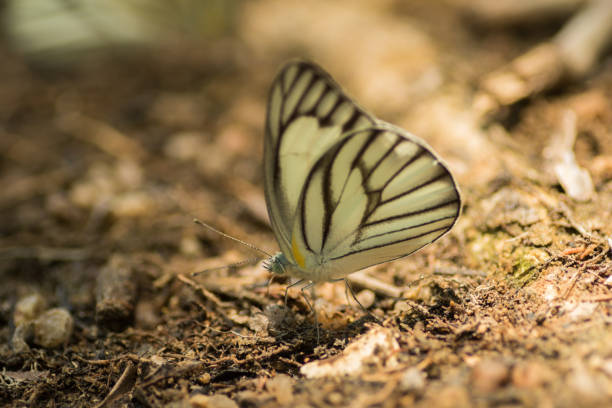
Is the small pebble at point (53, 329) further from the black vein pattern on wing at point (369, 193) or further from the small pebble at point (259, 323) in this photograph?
the black vein pattern on wing at point (369, 193)

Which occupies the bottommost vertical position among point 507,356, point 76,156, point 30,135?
point 507,356

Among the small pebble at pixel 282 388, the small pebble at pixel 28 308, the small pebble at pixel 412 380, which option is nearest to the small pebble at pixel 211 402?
the small pebble at pixel 282 388

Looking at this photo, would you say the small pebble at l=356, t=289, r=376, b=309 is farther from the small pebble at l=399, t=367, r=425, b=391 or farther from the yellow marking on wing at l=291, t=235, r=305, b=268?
the small pebble at l=399, t=367, r=425, b=391

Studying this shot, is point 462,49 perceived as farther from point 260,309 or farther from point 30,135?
point 30,135

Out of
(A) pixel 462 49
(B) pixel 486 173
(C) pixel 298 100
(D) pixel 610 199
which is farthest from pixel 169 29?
(D) pixel 610 199

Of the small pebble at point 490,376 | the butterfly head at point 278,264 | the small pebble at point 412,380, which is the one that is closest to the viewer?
the small pebble at point 490,376

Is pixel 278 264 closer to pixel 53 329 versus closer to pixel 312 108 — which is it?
pixel 312 108
